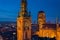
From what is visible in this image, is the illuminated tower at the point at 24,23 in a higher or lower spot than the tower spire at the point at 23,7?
lower

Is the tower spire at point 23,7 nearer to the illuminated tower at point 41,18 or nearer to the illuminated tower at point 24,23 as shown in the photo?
the illuminated tower at point 24,23

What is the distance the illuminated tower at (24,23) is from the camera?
1606cm

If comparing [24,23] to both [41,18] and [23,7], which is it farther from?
[41,18]

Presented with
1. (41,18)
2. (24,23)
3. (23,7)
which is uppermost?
(23,7)

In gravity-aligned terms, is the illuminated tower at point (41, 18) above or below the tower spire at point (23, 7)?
below

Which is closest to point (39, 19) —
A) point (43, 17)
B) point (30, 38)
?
point (43, 17)

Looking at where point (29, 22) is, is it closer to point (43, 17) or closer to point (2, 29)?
point (43, 17)

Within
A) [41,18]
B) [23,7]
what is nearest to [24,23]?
[23,7]

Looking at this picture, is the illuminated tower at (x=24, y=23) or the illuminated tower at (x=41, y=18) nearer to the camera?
the illuminated tower at (x=24, y=23)

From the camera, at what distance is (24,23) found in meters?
16.1

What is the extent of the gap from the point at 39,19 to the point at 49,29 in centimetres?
158

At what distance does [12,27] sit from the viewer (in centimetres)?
2286

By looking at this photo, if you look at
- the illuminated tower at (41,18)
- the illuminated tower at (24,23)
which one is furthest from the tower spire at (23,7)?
the illuminated tower at (41,18)

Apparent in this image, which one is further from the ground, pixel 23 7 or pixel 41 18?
pixel 23 7
